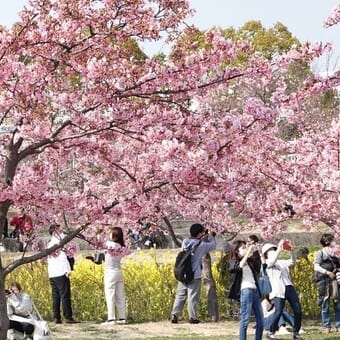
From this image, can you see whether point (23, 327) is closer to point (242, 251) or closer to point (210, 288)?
point (242, 251)

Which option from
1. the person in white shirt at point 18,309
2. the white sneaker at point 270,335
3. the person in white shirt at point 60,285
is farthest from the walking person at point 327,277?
the person in white shirt at point 18,309

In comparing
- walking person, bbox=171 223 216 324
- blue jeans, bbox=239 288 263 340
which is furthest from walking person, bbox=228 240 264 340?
walking person, bbox=171 223 216 324

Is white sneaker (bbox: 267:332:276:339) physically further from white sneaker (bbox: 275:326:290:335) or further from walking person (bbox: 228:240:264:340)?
→ walking person (bbox: 228:240:264:340)

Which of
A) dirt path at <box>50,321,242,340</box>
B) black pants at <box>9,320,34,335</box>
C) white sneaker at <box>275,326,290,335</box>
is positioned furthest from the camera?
white sneaker at <box>275,326,290,335</box>

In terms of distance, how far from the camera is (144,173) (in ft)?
22.1

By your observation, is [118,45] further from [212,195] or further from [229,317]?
[229,317]

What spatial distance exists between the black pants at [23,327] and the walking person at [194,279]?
2996mm

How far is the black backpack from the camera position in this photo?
37.0 feet

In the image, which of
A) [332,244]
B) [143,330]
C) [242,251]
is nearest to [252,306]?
[242,251]

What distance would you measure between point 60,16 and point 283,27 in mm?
Answer: 33916

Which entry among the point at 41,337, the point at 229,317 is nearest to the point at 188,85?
the point at 41,337

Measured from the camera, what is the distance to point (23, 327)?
9078mm

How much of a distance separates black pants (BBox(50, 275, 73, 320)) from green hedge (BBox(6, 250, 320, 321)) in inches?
18.4

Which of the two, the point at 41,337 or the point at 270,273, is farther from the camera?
the point at 270,273
